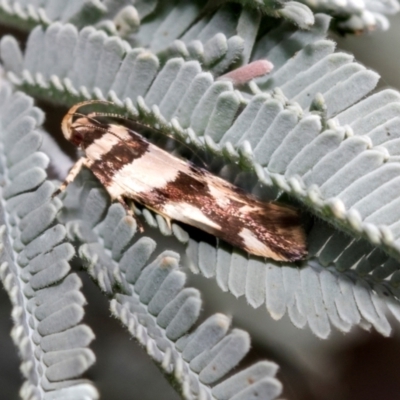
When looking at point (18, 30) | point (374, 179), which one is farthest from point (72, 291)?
point (18, 30)

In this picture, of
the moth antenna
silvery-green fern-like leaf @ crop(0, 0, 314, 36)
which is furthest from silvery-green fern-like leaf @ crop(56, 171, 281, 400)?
silvery-green fern-like leaf @ crop(0, 0, 314, 36)

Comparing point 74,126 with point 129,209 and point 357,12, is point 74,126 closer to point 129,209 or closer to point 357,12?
point 129,209

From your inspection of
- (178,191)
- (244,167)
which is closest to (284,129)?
(244,167)

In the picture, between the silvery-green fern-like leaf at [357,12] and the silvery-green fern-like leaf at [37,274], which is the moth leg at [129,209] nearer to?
the silvery-green fern-like leaf at [37,274]

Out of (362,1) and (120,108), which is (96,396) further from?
(362,1)

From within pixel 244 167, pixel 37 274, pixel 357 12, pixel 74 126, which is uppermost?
pixel 357 12

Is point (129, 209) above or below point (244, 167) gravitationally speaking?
below

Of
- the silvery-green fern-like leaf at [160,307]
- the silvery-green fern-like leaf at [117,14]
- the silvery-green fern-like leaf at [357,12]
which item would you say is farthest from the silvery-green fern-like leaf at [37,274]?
the silvery-green fern-like leaf at [357,12]
